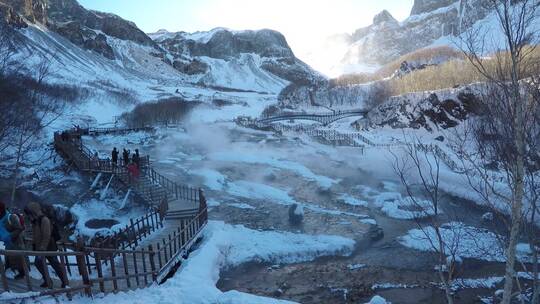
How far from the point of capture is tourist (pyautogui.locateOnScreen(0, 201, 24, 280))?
815 centimetres

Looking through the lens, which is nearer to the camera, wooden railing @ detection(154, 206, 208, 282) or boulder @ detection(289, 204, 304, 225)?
wooden railing @ detection(154, 206, 208, 282)

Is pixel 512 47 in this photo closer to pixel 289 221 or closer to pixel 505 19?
pixel 505 19

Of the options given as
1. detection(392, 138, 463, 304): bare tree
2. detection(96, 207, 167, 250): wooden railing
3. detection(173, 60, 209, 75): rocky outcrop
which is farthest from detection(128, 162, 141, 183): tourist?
detection(173, 60, 209, 75): rocky outcrop

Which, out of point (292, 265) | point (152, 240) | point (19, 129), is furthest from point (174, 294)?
point (19, 129)

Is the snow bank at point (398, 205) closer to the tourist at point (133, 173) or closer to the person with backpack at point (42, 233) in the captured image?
the tourist at point (133, 173)

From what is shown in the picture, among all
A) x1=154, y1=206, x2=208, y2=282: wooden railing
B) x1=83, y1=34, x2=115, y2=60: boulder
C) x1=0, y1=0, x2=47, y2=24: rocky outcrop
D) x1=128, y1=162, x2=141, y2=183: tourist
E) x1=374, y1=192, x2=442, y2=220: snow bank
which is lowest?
x1=374, y1=192, x2=442, y2=220: snow bank

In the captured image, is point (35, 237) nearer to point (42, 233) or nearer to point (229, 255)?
point (42, 233)

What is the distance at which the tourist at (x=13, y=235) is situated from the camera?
8.15 meters

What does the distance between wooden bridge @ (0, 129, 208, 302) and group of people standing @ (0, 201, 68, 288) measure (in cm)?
15

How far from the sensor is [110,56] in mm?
140500

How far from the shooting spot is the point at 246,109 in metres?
101

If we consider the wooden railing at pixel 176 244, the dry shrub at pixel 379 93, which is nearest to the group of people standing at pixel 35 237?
the wooden railing at pixel 176 244

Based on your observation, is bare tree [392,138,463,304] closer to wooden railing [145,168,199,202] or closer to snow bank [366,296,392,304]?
snow bank [366,296,392,304]

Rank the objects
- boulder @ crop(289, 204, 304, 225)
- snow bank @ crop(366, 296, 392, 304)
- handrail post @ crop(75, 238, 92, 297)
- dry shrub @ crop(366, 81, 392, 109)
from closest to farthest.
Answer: handrail post @ crop(75, 238, 92, 297) < snow bank @ crop(366, 296, 392, 304) < boulder @ crop(289, 204, 304, 225) < dry shrub @ crop(366, 81, 392, 109)
